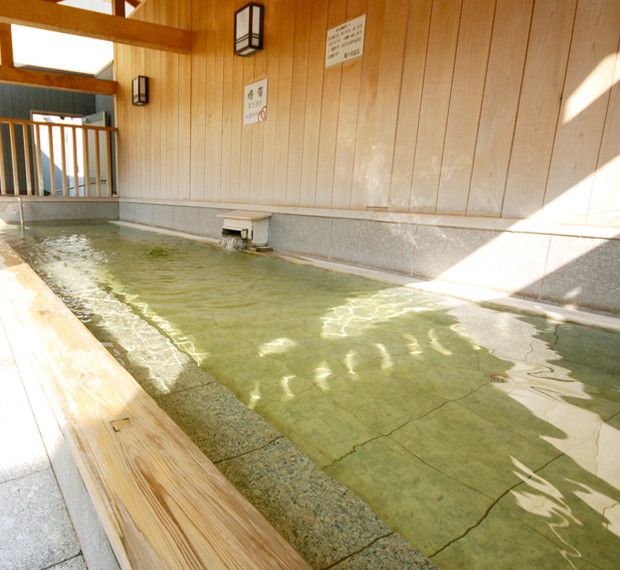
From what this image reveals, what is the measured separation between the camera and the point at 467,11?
278 centimetres

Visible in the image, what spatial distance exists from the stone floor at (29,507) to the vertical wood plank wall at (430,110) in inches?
108

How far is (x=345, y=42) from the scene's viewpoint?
3.67 metres

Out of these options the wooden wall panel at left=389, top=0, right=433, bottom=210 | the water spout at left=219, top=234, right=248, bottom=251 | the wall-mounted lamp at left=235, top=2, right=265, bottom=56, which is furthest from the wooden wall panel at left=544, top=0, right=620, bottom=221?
the wall-mounted lamp at left=235, top=2, right=265, bottom=56

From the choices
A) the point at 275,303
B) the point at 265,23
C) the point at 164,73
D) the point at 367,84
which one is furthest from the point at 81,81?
the point at 275,303

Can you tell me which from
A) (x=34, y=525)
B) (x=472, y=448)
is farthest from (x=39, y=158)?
(x=472, y=448)

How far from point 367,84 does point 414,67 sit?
506mm

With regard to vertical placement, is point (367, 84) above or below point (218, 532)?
above

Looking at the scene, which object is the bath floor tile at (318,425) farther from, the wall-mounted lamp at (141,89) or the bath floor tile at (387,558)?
the wall-mounted lamp at (141,89)

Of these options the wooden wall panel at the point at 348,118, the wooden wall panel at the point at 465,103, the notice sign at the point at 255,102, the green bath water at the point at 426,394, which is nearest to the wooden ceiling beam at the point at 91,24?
the notice sign at the point at 255,102

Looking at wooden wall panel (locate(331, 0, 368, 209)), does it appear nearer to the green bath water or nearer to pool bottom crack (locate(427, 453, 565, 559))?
the green bath water

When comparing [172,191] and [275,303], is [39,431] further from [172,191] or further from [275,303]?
[172,191]

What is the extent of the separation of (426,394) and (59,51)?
44.7ft

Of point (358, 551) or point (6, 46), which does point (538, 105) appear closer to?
point (358, 551)

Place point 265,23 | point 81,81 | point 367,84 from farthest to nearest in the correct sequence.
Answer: point 81,81
point 265,23
point 367,84
